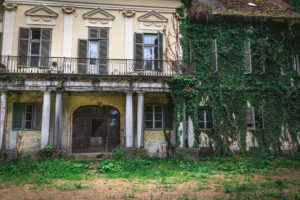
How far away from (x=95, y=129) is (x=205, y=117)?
5.82 meters

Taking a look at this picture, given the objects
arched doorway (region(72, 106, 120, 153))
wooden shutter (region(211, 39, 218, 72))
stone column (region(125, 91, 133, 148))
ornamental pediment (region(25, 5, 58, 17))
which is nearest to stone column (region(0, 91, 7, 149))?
arched doorway (region(72, 106, 120, 153))

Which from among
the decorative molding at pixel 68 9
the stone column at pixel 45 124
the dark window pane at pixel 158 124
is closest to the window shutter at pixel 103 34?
the decorative molding at pixel 68 9

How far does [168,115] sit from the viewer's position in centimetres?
1199

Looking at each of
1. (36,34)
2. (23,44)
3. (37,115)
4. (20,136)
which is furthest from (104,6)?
(20,136)

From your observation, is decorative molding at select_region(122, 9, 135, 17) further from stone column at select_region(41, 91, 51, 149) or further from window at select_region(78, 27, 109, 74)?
stone column at select_region(41, 91, 51, 149)

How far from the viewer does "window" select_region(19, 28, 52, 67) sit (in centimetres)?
1098

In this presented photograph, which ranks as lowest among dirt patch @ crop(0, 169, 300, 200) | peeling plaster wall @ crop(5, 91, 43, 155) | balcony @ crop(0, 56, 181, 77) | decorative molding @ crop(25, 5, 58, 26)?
dirt patch @ crop(0, 169, 300, 200)

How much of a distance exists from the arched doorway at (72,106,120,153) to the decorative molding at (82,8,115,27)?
4316 millimetres

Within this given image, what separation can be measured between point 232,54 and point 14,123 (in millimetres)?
11795

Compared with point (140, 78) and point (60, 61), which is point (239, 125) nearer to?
point (140, 78)

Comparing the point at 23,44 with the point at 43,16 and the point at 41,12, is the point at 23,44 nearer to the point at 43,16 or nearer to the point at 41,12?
the point at 43,16

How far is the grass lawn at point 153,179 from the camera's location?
559 centimetres

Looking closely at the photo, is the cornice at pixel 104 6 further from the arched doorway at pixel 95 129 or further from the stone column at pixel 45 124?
the arched doorway at pixel 95 129

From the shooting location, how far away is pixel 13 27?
11023mm
